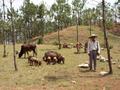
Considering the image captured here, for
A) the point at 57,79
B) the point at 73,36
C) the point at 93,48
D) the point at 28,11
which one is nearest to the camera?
the point at 57,79

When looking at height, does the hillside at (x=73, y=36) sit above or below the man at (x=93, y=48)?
above

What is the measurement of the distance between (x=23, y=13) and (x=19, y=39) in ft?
86.0

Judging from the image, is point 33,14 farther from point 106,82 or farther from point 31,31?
point 106,82

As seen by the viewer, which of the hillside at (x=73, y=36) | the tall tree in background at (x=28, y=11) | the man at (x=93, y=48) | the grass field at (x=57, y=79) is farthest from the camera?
the tall tree in background at (x=28, y=11)

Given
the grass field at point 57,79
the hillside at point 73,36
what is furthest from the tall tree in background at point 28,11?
the grass field at point 57,79

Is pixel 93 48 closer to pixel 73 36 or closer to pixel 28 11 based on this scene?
pixel 73 36

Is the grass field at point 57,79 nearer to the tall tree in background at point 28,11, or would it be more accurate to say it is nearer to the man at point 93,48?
the man at point 93,48

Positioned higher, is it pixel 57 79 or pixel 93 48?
pixel 93 48

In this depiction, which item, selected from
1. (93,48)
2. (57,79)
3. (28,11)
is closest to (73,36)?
(28,11)

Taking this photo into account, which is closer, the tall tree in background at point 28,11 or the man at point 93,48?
the man at point 93,48

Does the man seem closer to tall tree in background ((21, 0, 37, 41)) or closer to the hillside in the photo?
the hillside

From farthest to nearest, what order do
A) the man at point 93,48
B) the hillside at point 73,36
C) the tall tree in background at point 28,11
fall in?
the tall tree in background at point 28,11 → the hillside at point 73,36 → the man at point 93,48

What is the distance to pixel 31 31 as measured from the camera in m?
91.5

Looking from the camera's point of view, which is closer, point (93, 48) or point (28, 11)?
point (93, 48)
